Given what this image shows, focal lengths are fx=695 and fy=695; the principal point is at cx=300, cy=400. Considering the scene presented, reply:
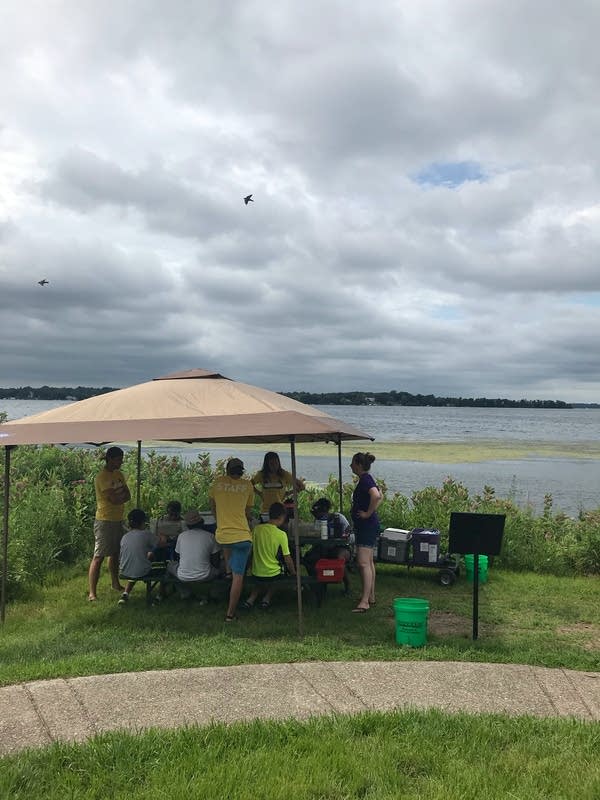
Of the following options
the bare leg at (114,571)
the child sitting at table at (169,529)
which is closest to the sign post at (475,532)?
the child sitting at table at (169,529)

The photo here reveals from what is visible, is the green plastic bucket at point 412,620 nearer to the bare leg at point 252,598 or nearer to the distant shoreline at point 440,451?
the bare leg at point 252,598

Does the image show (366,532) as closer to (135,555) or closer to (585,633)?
(585,633)

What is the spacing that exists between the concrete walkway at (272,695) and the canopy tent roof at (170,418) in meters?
2.23

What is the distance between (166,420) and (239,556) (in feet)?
5.60

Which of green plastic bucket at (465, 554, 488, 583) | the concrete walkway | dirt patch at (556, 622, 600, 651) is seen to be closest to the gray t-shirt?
the concrete walkway

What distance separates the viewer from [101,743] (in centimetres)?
416

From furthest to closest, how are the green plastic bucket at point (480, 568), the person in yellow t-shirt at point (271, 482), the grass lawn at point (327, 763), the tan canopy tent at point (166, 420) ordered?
the person in yellow t-shirt at point (271, 482) → the green plastic bucket at point (480, 568) → the tan canopy tent at point (166, 420) → the grass lawn at point (327, 763)

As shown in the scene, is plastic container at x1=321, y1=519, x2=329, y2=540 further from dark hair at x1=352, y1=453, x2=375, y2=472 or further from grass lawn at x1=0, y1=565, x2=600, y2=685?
dark hair at x1=352, y1=453, x2=375, y2=472

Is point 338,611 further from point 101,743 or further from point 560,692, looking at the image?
point 101,743

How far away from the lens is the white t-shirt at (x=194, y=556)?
776 cm

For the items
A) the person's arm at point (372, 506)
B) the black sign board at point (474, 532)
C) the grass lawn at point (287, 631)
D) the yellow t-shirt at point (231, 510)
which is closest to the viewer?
the grass lawn at point (287, 631)

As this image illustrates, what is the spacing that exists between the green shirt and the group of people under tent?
11 mm

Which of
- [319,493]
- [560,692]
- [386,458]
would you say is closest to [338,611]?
[560,692]

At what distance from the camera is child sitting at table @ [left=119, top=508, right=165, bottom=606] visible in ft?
26.4
